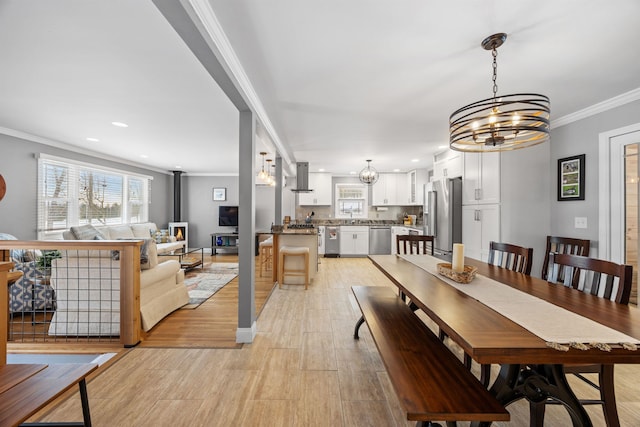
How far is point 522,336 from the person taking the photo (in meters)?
1.12

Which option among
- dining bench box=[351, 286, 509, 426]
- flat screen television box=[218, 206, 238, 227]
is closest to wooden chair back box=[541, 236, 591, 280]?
dining bench box=[351, 286, 509, 426]

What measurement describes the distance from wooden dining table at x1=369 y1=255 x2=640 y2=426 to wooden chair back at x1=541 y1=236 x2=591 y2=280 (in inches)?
54.7

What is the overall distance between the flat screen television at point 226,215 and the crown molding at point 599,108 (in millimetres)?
7026

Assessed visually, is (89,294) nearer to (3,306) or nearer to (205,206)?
(3,306)

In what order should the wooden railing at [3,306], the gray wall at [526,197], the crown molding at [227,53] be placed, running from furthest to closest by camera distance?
the gray wall at [526,197]
the crown molding at [227,53]
the wooden railing at [3,306]

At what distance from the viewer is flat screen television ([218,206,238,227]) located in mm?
7917

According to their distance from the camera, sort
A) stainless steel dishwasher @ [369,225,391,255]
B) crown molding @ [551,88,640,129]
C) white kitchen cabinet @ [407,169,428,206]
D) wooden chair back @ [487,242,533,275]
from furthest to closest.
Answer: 1. stainless steel dishwasher @ [369,225,391,255]
2. white kitchen cabinet @ [407,169,428,206]
3. crown molding @ [551,88,640,129]
4. wooden chair back @ [487,242,533,275]

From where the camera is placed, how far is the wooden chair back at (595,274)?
4.97 feet

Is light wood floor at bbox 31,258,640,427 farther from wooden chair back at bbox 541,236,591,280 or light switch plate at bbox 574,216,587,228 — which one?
light switch plate at bbox 574,216,587,228

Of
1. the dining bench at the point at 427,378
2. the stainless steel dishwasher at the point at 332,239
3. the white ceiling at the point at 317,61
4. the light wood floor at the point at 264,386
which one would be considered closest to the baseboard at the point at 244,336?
the light wood floor at the point at 264,386

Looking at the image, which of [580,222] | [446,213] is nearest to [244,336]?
[446,213]

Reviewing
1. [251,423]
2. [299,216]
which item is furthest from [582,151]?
[299,216]

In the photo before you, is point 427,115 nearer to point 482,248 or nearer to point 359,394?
point 482,248

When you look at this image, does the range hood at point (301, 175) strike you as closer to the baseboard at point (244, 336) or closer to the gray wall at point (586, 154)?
the baseboard at point (244, 336)
